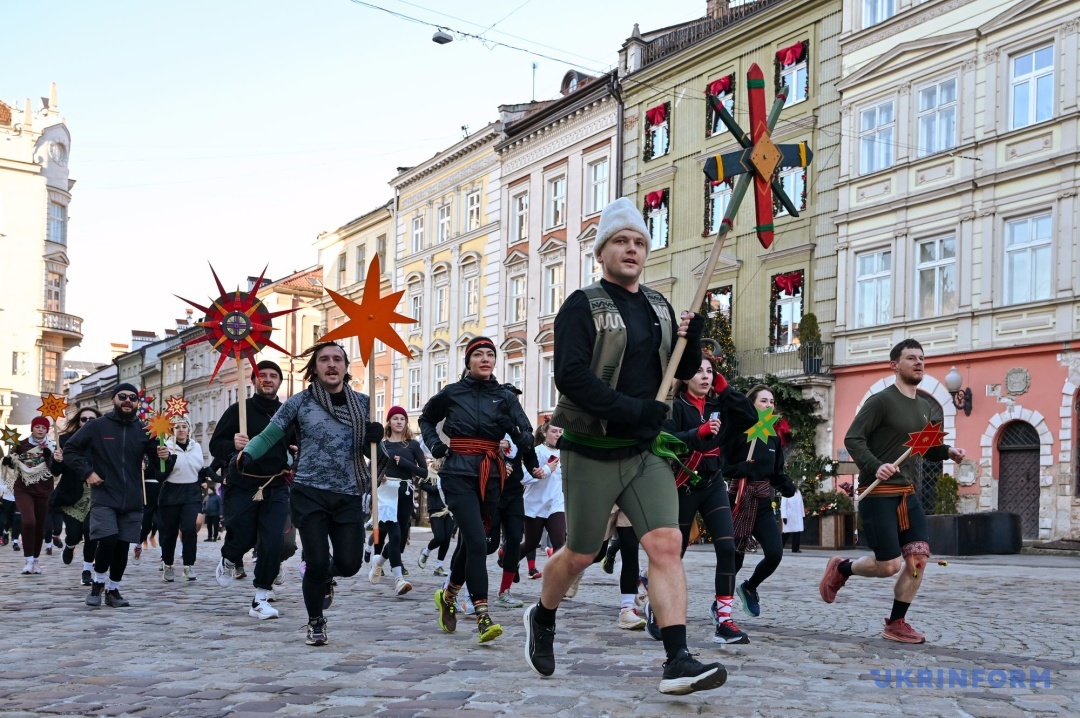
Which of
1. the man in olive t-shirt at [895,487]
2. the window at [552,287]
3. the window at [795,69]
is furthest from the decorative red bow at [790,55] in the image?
the man in olive t-shirt at [895,487]

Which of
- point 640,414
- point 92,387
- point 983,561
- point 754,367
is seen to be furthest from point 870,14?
point 92,387

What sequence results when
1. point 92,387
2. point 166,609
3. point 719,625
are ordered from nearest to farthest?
1. point 719,625
2. point 166,609
3. point 92,387

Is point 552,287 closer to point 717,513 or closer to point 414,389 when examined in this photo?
point 414,389

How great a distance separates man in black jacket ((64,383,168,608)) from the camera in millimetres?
10836

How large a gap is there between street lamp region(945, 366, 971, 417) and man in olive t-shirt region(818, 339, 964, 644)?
1846 centimetres

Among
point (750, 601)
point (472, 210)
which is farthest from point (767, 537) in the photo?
point (472, 210)

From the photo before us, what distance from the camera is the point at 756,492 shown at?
9.37m

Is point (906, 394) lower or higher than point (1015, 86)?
lower

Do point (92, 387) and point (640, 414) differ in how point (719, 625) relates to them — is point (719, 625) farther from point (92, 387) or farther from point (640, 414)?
point (92, 387)

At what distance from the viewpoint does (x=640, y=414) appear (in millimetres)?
5770

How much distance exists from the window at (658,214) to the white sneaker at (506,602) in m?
25.8

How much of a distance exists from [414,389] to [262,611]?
1625 inches

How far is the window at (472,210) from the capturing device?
1861 inches

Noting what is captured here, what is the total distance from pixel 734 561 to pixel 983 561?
1326 cm
